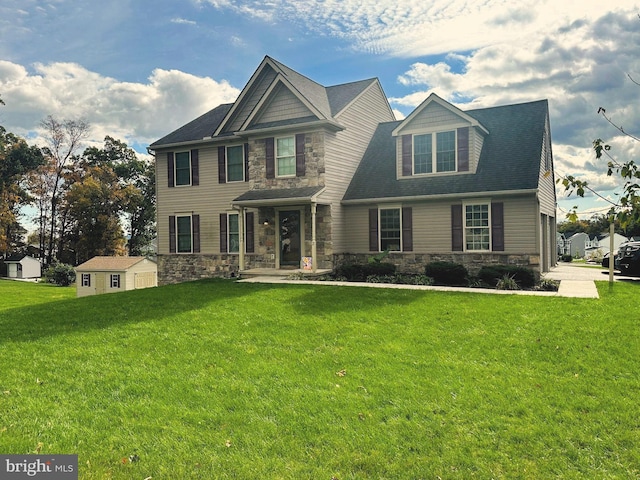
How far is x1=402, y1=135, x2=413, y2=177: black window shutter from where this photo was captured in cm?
1689

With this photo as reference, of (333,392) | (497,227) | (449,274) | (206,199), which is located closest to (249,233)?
(206,199)

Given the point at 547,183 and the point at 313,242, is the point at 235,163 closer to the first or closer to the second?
the point at 313,242

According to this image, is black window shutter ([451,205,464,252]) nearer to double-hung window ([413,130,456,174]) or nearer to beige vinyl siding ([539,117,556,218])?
double-hung window ([413,130,456,174])

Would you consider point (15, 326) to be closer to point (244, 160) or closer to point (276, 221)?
point (276, 221)

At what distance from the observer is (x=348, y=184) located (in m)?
18.0

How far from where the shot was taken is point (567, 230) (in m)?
78.4

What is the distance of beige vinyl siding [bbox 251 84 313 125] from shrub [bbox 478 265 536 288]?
28.1 feet

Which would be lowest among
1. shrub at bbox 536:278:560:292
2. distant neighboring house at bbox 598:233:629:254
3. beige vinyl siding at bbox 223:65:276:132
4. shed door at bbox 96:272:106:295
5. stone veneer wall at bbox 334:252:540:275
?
shed door at bbox 96:272:106:295

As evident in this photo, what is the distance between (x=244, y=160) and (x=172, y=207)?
4364 millimetres

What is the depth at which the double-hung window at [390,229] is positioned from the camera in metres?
16.5

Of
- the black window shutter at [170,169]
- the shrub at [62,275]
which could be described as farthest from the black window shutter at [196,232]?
the shrub at [62,275]

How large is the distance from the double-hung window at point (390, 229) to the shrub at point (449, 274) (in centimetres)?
273

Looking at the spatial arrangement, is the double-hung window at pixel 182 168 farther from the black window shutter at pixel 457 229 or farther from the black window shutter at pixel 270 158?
the black window shutter at pixel 457 229

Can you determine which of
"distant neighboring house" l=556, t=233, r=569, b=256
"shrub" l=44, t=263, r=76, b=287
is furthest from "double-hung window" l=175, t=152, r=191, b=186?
"distant neighboring house" l=556, t=233, r=569, b=256
